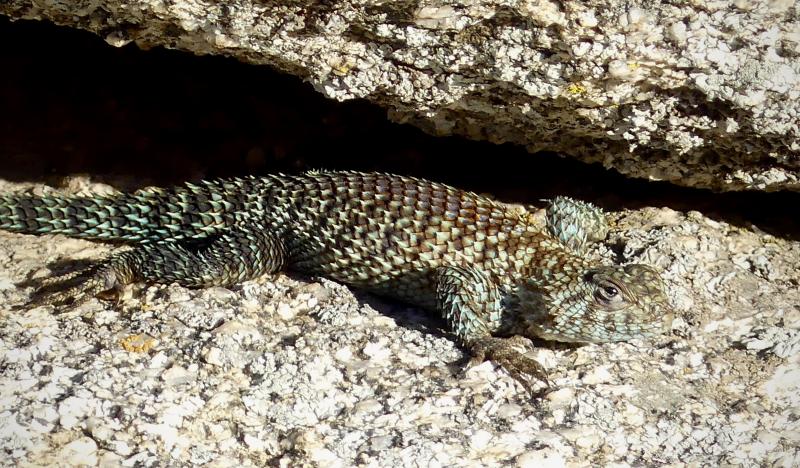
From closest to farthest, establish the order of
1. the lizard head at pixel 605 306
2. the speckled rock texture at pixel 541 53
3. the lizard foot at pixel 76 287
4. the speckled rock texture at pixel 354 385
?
the speckled rock texture at pixel 354 385 → the speckled rock texture at pixel 541 53 → the lizard head at pixel 605 306 → the lizard foot at pixel 76 287

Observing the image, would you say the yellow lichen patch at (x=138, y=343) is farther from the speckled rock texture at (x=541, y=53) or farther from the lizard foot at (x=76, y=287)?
the speckled rock texture at (x=541, y=53)

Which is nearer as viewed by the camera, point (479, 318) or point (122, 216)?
point (479, 318)

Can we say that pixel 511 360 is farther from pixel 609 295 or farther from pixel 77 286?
pixel 77 286

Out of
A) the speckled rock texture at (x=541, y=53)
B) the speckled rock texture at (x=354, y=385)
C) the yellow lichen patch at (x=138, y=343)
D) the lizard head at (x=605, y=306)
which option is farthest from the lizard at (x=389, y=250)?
the speckled rock texture at (x=541, y=53)

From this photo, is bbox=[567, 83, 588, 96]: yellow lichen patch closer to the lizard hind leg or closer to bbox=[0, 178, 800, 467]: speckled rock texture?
bbox=[0, 178, 800, 467]: speckled rock texture

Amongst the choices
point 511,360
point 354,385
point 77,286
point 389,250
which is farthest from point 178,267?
point 511,360
